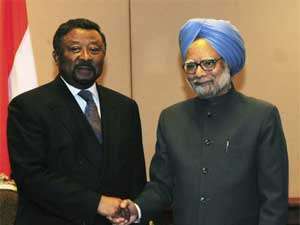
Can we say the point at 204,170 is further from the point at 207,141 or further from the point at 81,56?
the point at 81,56

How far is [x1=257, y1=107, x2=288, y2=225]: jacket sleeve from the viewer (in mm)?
2322

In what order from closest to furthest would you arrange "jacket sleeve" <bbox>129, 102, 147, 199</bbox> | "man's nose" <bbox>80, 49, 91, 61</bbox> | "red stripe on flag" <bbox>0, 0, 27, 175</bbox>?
"man's nose" <bbox>80, 49, 91, 61</bbox> < "jacket sleeve" <bbox>129, 102, 147, 199</bbox> < "red stripe on flag" <bbox>0, 0, 27, 175</bbox>

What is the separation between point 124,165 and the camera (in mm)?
2760

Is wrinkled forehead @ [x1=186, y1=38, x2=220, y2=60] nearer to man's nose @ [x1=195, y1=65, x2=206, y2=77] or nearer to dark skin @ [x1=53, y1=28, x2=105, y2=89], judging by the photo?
man's nose @ [x1=195, y1=65, x2=206, y2=77]

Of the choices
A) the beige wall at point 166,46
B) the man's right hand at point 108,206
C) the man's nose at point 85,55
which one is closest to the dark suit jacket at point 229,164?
the man's right hand at point 108,206

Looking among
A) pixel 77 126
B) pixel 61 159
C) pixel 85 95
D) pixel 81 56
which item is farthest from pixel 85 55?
pixel 61 159

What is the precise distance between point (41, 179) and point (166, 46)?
7.20 feet

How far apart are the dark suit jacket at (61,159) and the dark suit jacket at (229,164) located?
0.30m

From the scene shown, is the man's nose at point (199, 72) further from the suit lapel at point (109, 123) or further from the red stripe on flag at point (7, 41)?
the red stripe on flag at point (7, 41)

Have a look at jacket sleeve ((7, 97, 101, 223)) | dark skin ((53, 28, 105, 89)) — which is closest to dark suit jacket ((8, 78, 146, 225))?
jacket sleeve ((7, 97, 101, 223))

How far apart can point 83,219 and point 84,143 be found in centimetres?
36

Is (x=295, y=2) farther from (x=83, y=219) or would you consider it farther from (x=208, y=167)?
(x=83, y=219)

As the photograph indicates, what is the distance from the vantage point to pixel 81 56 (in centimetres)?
268

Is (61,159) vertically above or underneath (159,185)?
above
